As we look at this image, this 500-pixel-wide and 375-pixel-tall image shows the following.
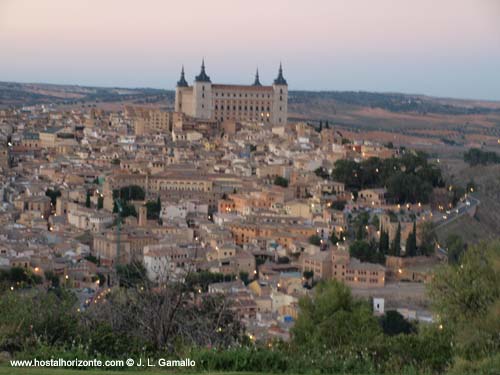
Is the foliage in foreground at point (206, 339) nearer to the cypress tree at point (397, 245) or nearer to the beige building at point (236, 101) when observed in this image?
the cypress tree at point (397, 245)

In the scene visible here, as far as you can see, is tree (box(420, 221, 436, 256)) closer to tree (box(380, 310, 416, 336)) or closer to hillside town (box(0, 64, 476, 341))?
hillside town (box(0, 64, 476, 341))

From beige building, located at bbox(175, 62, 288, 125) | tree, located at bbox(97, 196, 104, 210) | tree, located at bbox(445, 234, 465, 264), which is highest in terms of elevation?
beige building, located at bbox(175, 62, 288, 125)

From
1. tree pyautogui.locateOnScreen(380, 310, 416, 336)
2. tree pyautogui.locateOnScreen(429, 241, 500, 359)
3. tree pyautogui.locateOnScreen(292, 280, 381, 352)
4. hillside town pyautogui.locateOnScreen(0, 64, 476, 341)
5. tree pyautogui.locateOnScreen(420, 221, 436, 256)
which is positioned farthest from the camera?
tree pyautogui.locateOnScreen(420, 221, 436, 256)

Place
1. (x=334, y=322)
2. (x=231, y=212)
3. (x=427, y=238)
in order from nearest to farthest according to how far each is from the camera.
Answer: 1. (x=334, y=322)
2. (x=427, y=238)
3. (x=231, y=212)

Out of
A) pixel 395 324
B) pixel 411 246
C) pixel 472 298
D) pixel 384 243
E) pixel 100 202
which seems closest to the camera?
pixel 472 298

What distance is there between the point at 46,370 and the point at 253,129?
24.4m

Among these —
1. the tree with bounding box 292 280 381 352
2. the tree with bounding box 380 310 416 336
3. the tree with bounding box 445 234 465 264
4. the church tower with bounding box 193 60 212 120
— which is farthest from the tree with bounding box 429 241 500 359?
the church tower with bounding box 193 60 212 120

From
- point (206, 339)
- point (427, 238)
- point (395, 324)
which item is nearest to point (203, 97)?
point (427, 238)

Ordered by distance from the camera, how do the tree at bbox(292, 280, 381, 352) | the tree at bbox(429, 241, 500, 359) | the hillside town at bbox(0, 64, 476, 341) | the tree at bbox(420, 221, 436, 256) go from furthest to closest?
the tree at bbox(420, 221, 436, 256) → the hillside town at bbox(0, 64, 476, 341) → the tree at bbox(292, 280, 381, 352) → the tree at bbox(429, 241, 500, 359)

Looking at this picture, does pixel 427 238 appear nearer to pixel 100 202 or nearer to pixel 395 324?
pixel 395 324

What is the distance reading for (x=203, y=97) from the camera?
98.1 ft

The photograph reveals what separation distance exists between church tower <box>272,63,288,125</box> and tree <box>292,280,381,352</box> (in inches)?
904

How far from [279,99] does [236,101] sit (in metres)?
1.36

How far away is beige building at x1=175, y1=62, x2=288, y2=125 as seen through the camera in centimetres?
2991
